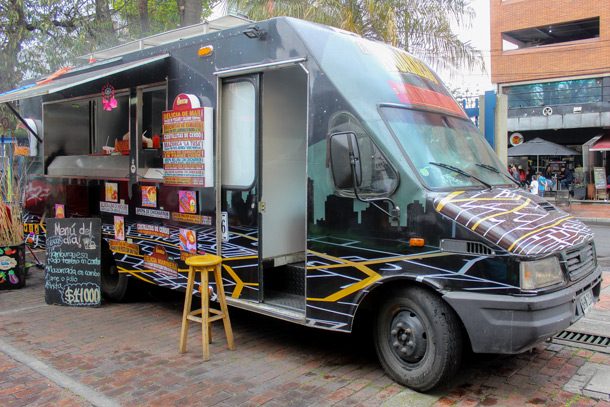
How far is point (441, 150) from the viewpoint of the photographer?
14.3ft

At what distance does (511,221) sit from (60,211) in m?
5.84

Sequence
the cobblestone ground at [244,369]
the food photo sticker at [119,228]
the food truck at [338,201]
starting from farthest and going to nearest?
1. the food photo sticker at [119,228]
2. the cobblestone ground at [244,369]
3. the food truck at [338,201]

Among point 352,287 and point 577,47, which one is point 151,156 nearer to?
point 352,287

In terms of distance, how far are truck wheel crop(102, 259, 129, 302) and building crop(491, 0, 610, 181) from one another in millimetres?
22793

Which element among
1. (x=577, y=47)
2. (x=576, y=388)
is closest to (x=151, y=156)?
(x=576, y=388)

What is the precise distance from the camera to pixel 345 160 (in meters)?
4.14

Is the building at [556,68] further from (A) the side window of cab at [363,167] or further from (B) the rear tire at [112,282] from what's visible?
(A) the side window of cab at [363,167]

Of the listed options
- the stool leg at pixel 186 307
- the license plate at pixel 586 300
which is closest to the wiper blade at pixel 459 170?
the license plate at pixel 586 300

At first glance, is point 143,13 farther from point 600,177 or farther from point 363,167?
point 600,177

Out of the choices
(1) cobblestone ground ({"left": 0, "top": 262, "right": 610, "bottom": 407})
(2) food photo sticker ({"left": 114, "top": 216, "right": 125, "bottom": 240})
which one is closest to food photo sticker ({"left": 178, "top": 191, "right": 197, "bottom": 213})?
(2) food photo sticker ({"left": 114, "top": 216, "right": 125, "bottom": 240})

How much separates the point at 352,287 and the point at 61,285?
4132 millimetres

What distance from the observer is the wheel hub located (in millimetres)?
3955

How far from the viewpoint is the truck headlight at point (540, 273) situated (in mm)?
3533

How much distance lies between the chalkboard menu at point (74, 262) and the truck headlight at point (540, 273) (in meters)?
4.93
